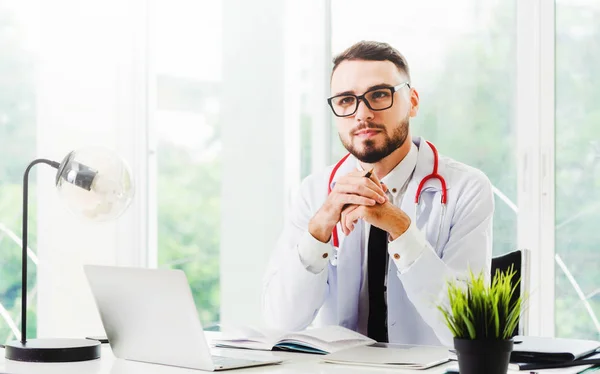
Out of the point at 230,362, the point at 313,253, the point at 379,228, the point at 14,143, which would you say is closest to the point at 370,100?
the point at 379,228

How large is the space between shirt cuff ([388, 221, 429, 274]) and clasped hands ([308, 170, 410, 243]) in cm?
2

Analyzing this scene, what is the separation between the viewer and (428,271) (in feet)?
6.97

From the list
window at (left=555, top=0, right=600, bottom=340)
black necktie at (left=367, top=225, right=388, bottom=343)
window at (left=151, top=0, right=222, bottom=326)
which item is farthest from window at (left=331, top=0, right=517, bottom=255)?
black necktie at (left=367, top=225, right=388, bottom=343)

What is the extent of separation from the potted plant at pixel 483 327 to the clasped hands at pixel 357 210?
70 centimetres

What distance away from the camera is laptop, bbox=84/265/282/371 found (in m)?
1.62

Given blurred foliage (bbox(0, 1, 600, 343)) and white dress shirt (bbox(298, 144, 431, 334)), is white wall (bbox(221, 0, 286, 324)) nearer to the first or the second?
blurred foliage (bbox(0, 1, 600, 343))

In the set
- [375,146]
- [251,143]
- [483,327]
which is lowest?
[483,327]

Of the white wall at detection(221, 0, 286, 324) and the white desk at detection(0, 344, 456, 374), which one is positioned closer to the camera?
the white desk at detection(0, 344, 456, 374)

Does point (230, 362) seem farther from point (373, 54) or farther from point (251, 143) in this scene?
point (251, 143)

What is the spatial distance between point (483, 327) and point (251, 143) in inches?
116

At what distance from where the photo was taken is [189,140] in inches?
167

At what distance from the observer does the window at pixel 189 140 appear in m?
4.14

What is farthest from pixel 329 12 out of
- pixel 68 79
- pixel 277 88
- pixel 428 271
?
pixel 428 271

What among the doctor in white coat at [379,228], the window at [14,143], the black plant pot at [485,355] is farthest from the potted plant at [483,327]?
the window at [14,143]
